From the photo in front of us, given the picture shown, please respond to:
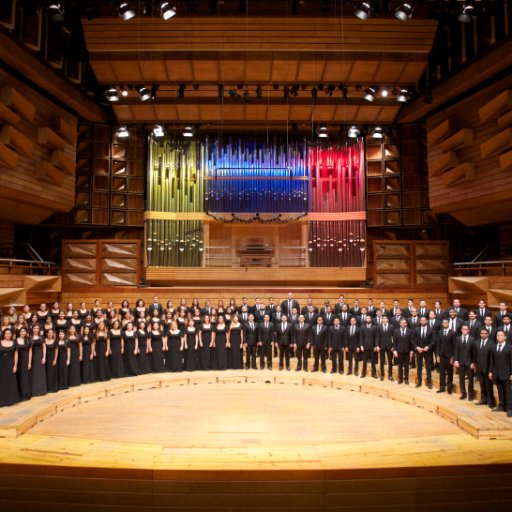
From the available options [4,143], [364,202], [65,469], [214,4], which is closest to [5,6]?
[4,143]

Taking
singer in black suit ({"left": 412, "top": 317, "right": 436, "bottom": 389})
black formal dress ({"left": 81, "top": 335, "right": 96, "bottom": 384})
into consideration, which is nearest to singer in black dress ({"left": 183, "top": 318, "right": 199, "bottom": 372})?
black formal dress ({"left": 81, "top": 335, "right": 96, "bottom": 384})

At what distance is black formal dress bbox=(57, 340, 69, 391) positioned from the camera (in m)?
7.24

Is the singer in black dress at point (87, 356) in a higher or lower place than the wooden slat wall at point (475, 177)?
lower

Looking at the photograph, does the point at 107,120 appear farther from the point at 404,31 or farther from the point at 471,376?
the point at 471,376

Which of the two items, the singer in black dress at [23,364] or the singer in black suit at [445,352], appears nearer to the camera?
the singer in black dress at [23,364]

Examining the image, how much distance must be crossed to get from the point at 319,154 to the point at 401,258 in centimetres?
357

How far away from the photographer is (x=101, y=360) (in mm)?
7992

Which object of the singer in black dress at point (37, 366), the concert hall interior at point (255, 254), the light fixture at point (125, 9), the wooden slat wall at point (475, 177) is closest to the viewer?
the concert hall interior at point (255, 254)

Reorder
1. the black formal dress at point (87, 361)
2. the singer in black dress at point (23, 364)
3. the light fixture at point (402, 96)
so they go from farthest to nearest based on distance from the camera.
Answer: the light fixture at point (402, 96) < the black formal dress at point (87, 361) < the singer in black dress at point (23, 364)

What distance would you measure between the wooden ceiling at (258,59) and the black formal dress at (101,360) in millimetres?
5923

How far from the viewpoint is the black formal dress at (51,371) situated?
7.05m

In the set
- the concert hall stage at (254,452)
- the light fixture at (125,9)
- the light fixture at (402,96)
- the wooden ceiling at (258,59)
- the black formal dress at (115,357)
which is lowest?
the concert hall stage at (254,452)

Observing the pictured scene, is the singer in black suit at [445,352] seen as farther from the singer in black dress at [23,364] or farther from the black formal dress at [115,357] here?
the singer in black dress at [23,364]

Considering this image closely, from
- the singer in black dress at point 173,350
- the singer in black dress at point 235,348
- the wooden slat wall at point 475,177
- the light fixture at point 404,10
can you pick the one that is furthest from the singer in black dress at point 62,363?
the wooden slat wall at point 475,177
